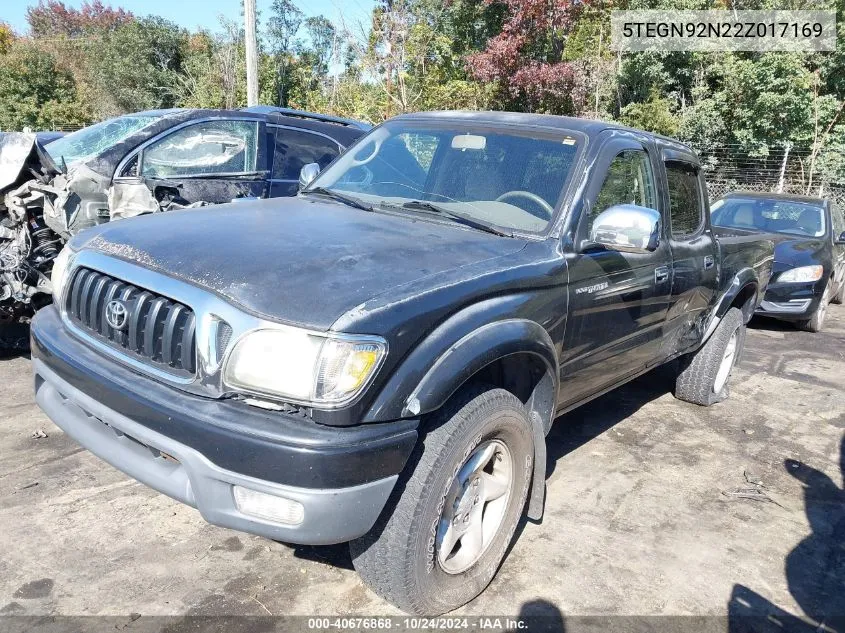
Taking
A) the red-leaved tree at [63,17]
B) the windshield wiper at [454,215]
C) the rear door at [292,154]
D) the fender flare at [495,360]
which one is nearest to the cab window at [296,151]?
the rear door at [292,154]

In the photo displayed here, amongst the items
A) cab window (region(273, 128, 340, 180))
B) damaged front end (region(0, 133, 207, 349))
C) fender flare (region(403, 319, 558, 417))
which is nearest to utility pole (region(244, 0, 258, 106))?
cab window (region(273, 128, 340, 180))

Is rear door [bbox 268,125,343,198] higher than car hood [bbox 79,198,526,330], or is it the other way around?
rear door [bbox 268,125,343,198]

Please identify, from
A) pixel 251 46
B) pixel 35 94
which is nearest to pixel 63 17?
pixel 35 94

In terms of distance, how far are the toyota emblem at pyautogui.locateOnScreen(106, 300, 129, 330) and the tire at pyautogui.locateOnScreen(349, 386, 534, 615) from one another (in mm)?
1168

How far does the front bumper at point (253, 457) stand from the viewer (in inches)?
81.3

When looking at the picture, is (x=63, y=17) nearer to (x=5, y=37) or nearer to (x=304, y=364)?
(x=5, y=37)

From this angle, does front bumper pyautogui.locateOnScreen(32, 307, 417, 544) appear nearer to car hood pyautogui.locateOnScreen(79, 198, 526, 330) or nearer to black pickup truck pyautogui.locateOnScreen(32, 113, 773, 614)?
black pickup truck pyautogui.locateOnScreen(32, 113, 773, 614)

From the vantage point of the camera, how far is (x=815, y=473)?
4.30 meters

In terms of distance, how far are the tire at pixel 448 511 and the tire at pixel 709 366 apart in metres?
2.88

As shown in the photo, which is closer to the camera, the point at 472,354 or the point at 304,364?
the point at 304,364

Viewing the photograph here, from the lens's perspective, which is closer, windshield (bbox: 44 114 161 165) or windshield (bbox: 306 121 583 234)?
windshield (bbox: 306 121 583 234)

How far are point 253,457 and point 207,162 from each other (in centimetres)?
467

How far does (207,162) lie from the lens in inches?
241

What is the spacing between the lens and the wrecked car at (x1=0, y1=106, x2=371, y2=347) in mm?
4734
